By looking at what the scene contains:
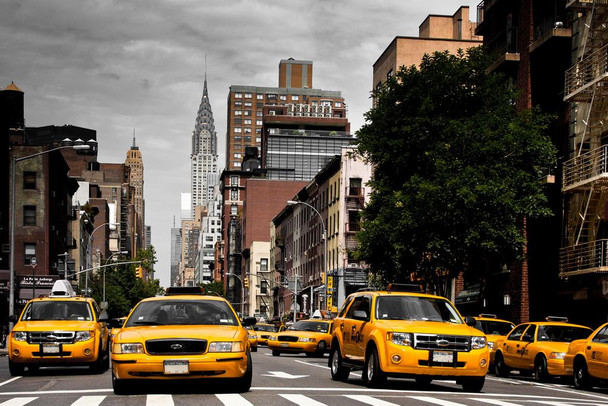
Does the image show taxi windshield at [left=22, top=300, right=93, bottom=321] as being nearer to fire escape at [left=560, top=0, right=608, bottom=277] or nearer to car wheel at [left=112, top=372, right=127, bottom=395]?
car wheel at [left=112, top=372, right=127, bottom=395]

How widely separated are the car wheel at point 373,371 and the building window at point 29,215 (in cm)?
6761

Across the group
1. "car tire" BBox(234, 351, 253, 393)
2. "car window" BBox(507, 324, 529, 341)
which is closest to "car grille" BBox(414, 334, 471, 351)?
"car tire" BBox(234, 351, 253, 393)

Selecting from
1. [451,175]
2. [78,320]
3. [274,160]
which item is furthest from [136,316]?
[274,160]

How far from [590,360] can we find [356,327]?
17.1ft

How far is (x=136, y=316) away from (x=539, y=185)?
24051 millimetres

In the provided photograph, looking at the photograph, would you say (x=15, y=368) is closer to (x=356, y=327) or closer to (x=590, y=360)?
(x=356, y=327)

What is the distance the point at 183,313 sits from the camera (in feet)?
52.9

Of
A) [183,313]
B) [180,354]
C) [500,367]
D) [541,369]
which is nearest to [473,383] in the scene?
[183,313]

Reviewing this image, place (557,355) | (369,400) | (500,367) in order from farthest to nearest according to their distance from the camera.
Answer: (500,367)
(557,355)
(369,400)

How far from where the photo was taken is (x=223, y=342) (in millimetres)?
14750

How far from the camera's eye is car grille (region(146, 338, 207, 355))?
1465 centimetres

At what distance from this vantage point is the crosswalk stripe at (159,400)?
13578mm

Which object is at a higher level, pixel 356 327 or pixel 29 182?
pixel 29 182

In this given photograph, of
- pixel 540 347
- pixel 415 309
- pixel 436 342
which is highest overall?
pixel 415 309
